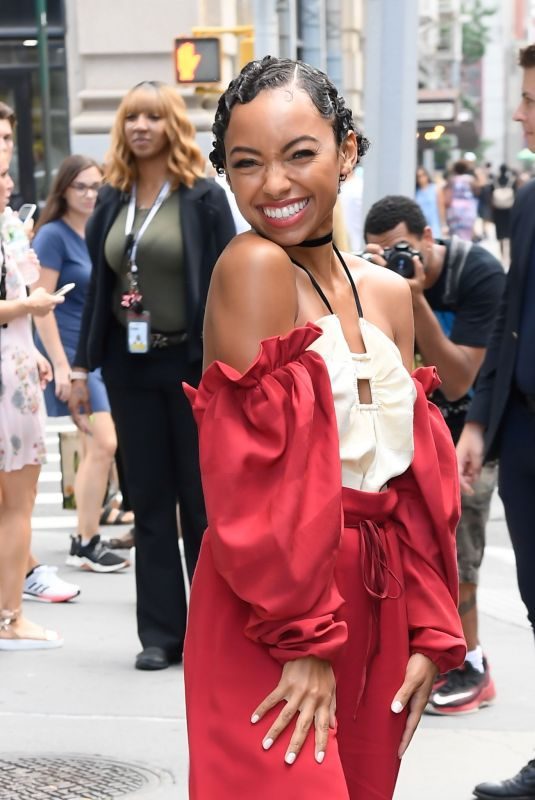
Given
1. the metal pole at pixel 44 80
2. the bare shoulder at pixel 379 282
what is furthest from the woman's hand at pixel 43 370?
the metal pole at pixel 44 80

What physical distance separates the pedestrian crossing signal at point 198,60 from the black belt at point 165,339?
11000 mm

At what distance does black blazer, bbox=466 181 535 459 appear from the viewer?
15.3ft

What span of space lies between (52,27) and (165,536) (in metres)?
21.3

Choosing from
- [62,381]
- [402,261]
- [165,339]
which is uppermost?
[402,261]

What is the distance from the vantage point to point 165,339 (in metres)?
6.20

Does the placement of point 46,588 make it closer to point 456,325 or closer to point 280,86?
point 456,325

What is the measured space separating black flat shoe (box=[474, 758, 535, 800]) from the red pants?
6.06 ft

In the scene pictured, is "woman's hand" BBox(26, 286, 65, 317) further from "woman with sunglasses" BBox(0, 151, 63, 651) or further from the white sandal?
the white sandal

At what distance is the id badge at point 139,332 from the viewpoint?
6.16 meters

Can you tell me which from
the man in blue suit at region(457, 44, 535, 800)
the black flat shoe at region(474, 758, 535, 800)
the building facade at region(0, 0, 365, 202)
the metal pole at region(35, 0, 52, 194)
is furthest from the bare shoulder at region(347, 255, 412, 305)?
the metal pole at region(35, 0, 52, 194)

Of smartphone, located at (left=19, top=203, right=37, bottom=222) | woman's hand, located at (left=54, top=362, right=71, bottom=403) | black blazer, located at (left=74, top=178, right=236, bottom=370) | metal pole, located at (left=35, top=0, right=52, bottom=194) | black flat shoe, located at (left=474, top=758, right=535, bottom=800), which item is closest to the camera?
black flat shoe, located at (left=474, top=758, right=535, bottom=800)

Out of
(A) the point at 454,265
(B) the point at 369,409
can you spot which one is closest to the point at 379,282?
(B) the point at 369,409

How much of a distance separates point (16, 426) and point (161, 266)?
0.88 meters

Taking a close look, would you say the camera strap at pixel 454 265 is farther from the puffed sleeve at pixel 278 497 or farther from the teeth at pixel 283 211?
the puffed sleeve at pixel 278 497
